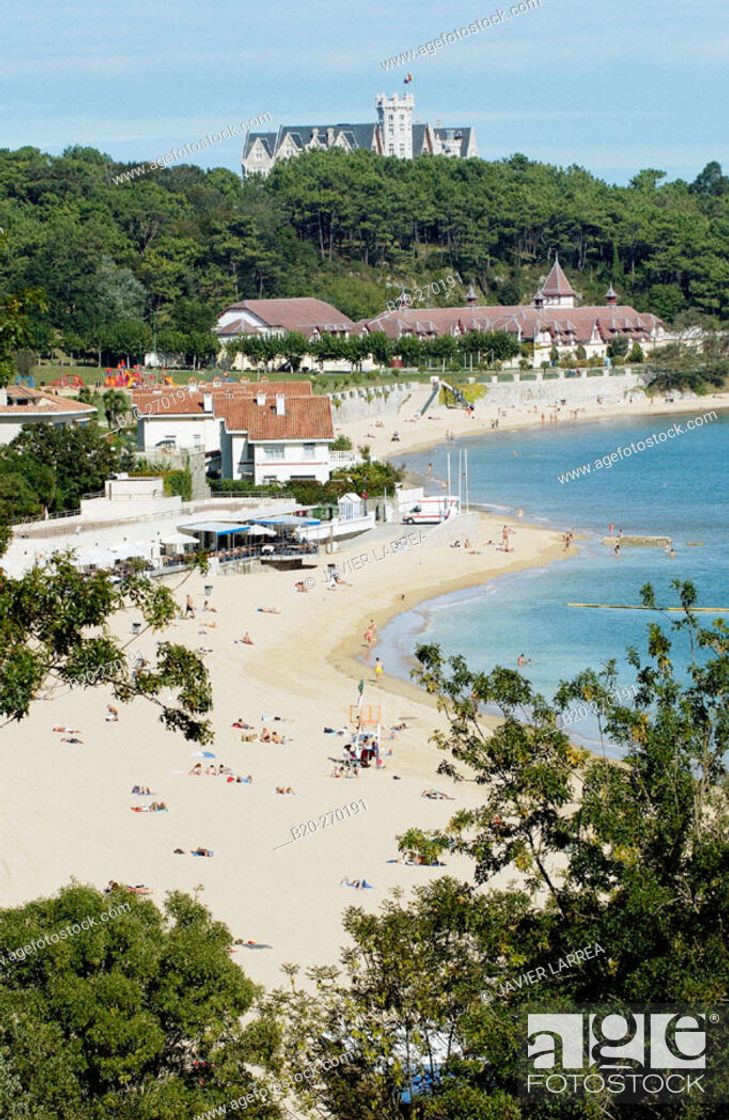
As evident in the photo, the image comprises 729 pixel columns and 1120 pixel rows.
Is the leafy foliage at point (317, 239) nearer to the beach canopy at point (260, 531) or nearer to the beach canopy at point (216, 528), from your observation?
the beach canopy at point (260, 531)

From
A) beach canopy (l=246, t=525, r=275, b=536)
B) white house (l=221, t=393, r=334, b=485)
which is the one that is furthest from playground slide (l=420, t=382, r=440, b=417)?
beach canopy (l=246, t=525, r=275, b=536)

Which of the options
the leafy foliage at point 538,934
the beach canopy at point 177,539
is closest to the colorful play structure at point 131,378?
the beach canopy at point 177,539

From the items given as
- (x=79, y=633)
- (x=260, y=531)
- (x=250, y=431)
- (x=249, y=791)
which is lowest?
(x=249, y=791)

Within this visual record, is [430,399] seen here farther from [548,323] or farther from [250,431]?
[250,431]

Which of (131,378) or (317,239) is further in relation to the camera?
(317,239)

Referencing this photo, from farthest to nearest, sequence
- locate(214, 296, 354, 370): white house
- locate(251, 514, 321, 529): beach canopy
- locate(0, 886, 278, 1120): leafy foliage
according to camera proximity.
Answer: locate(214, 296, 354, 370): white house < locate(251, 514, 321, 529): beach canopy < locate(0, 886, 278, 1120): leafy foliage

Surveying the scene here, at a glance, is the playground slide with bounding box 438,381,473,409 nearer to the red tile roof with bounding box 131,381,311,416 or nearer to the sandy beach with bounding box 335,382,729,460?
the sandy beach with bounding box 335,382,729,460

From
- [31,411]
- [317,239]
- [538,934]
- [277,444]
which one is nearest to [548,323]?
[317,239]
